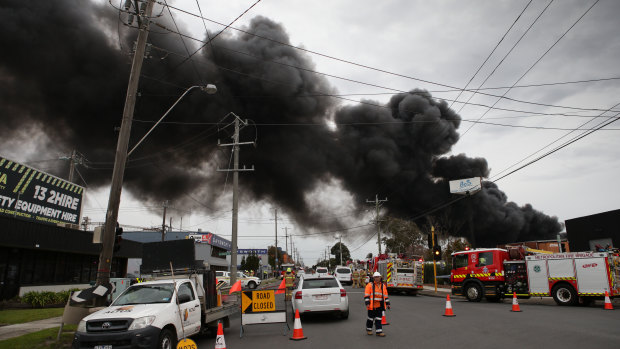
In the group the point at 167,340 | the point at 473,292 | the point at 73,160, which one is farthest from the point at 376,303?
the point at 73,160

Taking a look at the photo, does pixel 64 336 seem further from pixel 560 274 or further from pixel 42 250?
pixel 560 274

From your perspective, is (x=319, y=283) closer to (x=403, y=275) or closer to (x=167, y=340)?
(x=167, y=340)

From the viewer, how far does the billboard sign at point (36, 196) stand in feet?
62.8

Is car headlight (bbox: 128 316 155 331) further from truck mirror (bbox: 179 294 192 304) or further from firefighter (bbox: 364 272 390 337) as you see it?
firefighter (bbox: 364 272 390 337)

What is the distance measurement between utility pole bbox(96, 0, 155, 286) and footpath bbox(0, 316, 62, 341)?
2.74 metres

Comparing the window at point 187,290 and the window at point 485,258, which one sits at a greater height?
the window at point 485,258

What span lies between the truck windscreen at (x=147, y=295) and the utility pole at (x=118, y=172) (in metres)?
1.17

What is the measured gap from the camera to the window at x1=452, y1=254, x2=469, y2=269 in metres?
17.5

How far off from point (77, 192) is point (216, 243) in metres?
28.2

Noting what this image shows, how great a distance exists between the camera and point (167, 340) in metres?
6.81

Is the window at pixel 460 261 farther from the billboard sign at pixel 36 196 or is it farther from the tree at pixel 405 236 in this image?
the tree at pixel 405 236

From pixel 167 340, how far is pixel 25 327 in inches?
255

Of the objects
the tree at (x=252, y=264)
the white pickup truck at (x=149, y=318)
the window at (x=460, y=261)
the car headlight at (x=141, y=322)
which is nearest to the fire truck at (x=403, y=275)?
the window at (x=460, y=261)

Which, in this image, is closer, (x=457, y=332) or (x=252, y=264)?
(x=457, y=332)
